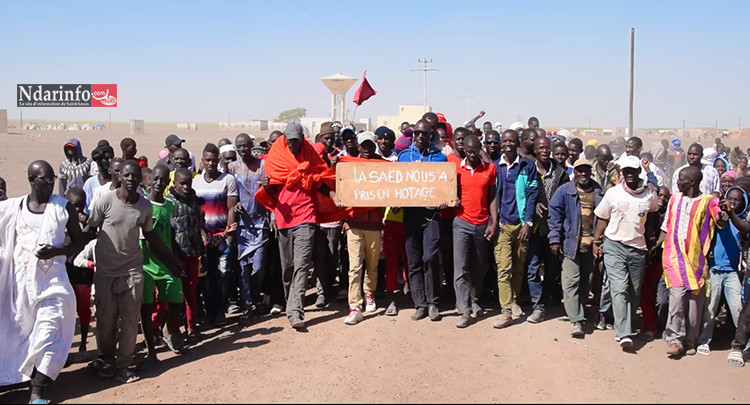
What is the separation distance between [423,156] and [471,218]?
94cm

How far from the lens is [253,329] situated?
7.40 metres

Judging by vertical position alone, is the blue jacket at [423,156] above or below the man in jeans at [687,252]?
above

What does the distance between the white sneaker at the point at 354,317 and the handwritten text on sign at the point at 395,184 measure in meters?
1.28

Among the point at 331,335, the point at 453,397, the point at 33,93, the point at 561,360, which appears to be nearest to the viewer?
the point at 453,397

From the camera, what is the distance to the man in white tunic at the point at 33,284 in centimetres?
539

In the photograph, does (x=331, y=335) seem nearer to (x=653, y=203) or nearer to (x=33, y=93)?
(x=653, y=203)

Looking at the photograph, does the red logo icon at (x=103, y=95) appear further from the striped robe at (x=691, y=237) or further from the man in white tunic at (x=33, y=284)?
the striped robe at (x=691, y=237)

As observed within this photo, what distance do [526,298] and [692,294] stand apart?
2.24 meters

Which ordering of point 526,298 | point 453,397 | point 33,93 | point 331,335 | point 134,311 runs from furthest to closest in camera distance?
point 33,93, point 526,298, point 331,335, point 134,311, point 453,397

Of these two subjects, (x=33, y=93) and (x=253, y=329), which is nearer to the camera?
(x=253, y=329)

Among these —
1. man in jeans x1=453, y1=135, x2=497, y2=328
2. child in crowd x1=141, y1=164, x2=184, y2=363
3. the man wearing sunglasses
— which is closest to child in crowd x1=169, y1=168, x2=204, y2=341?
child in crowd x1=141, y1=164, x2=184, y2=363

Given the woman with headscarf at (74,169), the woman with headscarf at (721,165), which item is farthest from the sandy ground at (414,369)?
the woman with headscarf at (721,165)

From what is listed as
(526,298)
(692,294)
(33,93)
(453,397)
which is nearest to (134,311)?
(453,397)

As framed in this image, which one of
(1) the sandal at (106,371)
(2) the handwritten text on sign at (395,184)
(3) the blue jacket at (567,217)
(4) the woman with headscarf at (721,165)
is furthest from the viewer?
(4) the woman with headscarf at (721,165)
